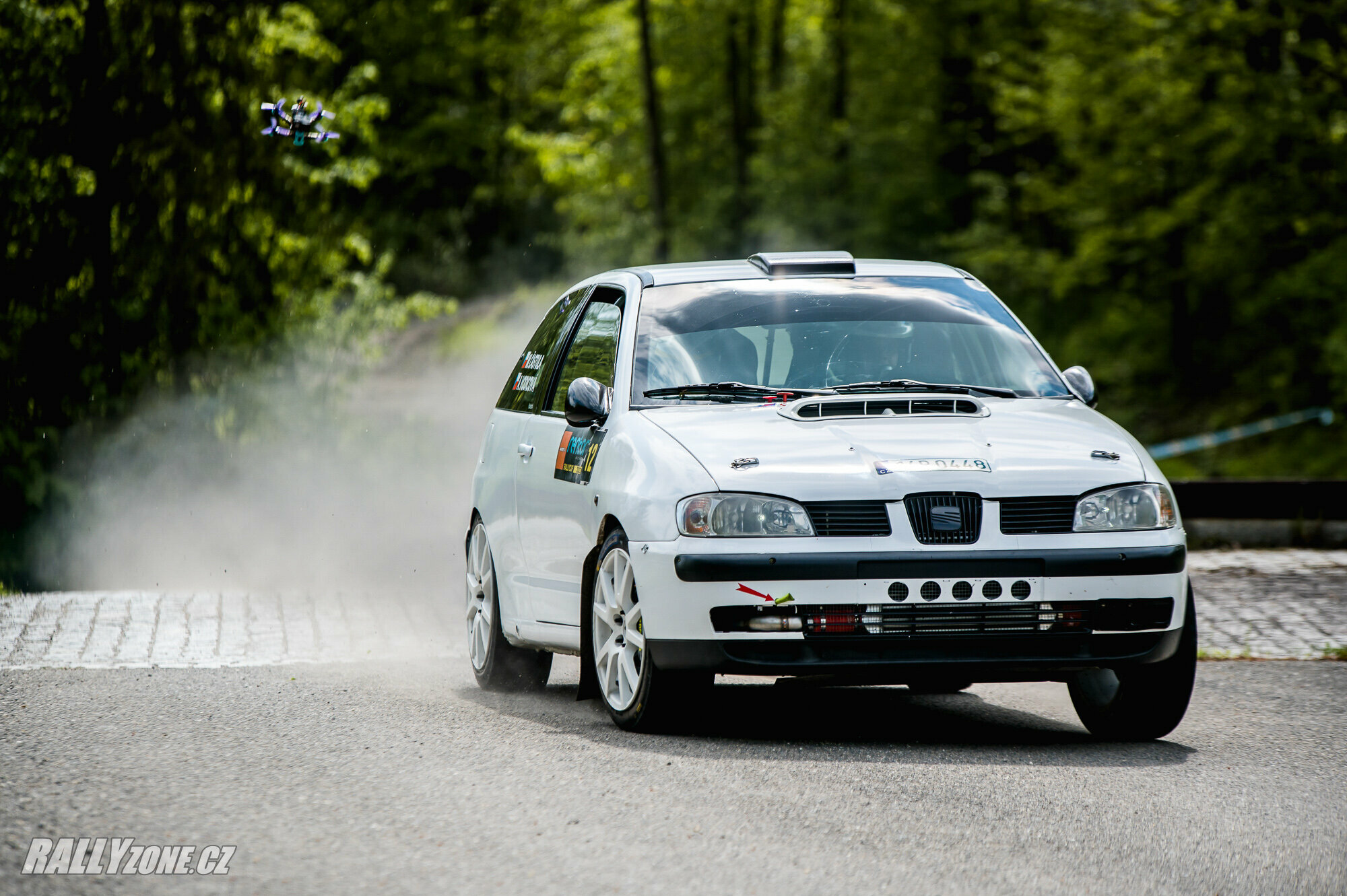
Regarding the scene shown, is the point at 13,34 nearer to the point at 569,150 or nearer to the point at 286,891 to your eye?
the point at 286,891

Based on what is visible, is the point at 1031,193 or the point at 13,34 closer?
the point at 13,34

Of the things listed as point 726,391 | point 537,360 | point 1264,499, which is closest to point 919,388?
point 726,391

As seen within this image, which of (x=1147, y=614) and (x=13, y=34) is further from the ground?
(x=13, y=34)

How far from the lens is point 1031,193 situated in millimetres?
34781

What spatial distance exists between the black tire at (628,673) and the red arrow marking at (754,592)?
35cm

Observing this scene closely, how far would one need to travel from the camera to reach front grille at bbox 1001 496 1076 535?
646cm

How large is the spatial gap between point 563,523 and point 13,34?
1044 cm

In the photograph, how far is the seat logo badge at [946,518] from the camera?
21.0 ft

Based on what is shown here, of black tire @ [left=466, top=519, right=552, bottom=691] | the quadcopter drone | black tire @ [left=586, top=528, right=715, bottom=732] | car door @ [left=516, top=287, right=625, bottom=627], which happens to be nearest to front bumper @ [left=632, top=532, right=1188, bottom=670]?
black tire @ [left=586, top=528, right=715, bottom=732]

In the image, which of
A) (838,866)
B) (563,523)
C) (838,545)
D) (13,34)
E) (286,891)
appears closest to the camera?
(286,891)

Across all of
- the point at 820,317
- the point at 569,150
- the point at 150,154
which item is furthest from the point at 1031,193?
the point at 820,317

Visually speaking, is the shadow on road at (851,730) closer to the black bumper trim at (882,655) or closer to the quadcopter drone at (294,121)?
the black bumper trim at (882,655)

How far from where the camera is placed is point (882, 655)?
6.41m

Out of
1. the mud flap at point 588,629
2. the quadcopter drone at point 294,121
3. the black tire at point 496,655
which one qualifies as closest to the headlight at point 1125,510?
the mud flap at point 588,629
